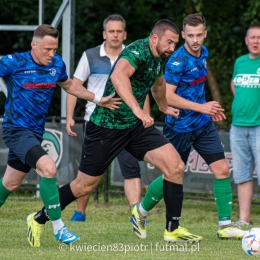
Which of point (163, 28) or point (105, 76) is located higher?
point (163, 28)

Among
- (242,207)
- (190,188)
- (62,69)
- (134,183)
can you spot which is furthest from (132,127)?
(190,188)

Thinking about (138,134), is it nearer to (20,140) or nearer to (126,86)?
(126,86)

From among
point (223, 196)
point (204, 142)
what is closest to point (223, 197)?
point (223, 196)

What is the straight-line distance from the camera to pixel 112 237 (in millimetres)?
8398

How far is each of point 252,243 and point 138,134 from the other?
150cm

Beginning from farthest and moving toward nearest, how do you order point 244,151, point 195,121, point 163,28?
point 244,151 → point 195,121 → point 163,28

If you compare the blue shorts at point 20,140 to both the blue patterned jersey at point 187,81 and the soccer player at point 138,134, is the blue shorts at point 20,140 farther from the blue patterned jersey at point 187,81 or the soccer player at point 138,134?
the blue patterned jersey at point 187,81

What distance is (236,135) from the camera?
1009 cm

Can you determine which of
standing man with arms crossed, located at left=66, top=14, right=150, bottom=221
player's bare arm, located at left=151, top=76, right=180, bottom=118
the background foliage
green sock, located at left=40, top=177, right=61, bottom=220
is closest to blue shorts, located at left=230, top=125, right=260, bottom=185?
A: standing man with arms crossed, located at left=66, top=14, right=150, bottom=221

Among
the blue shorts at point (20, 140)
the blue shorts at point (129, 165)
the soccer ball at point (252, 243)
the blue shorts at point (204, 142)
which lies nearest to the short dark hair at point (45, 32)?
the blue shorts at point (20, 140)

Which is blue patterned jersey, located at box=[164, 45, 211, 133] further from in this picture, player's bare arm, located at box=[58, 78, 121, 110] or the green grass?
the green grass

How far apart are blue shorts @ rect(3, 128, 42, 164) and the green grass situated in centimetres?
86

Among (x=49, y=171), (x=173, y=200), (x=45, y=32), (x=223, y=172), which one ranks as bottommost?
A: (x=173, y=200)

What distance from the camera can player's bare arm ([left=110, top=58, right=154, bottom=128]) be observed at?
278 inches
